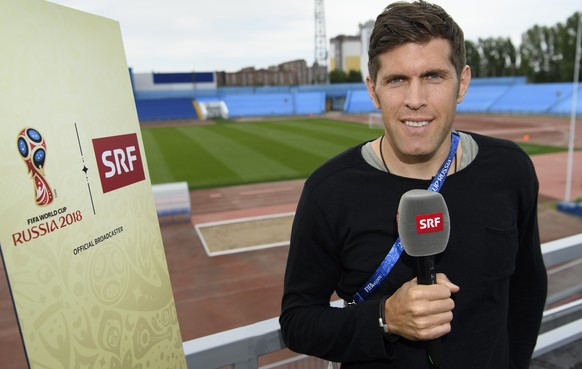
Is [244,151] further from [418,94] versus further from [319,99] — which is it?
[319,99]

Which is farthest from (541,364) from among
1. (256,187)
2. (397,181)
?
(256,187)

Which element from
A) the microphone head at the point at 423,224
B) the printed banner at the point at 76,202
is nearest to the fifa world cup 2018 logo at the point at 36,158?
the printed banner at the point at 76,202

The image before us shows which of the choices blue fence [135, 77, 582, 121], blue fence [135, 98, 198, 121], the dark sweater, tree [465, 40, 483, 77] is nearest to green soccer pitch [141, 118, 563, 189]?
the dark sweater

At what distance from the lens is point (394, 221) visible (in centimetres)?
164

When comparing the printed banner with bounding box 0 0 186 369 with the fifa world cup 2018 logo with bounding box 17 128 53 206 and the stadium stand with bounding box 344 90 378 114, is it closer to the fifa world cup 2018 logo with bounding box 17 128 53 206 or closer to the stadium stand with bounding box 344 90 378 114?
the fifa world cup 2018 logo with bounding box 17 128 53 206

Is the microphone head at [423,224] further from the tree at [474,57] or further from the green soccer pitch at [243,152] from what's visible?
the tree at [474,57]

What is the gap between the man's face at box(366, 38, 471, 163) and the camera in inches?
63.0

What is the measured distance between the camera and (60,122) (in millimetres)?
1441

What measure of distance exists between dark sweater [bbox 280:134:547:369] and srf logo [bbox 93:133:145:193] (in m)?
0.68

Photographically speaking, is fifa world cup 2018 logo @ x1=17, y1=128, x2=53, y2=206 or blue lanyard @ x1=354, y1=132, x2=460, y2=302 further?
blue lanyard @ x1=354, y1=132, x2=460, y2=302

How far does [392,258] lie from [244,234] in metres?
11.1

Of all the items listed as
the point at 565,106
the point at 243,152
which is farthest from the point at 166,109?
the point at 565,106

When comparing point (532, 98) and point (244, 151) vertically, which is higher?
point (244, 151)

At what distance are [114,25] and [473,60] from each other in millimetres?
73438
